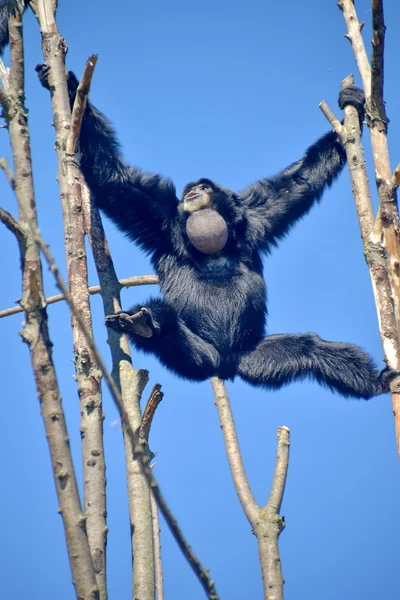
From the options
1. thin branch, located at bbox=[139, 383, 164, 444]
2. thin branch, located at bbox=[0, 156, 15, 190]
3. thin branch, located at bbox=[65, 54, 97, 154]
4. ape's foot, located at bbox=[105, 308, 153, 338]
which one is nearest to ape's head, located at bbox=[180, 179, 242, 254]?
ape's foot, located at bbox=[105, 308, 153, 338]

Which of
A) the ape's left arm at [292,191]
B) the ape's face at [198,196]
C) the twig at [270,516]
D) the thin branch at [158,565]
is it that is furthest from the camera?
the ape's left arm at [292,191]

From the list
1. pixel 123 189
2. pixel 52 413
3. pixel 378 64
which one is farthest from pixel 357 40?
pixel 52 413

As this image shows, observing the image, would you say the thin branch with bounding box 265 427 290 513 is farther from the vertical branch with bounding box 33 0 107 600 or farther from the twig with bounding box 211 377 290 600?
the vertical branch with bounding box 33 0 107 600

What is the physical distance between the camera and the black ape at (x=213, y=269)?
29.3ft

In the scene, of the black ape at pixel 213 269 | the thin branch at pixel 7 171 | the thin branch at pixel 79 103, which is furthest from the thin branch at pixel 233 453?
the thin branch at pixel 7 171

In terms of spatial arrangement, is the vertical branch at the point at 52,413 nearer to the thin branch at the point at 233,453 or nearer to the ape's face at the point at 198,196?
the thin branch at the point at 233,453

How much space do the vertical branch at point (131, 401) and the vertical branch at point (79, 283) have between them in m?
0.38

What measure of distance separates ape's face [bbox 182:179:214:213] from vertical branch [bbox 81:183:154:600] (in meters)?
1.76

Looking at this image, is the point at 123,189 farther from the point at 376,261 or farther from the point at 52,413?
the point at 52,413

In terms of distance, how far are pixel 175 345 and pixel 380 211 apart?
3.51 m

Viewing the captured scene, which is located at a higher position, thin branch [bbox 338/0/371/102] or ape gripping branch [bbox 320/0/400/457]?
thin branch [bbox 338/0/371/102]

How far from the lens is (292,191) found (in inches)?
416

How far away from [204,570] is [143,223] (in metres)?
6.27

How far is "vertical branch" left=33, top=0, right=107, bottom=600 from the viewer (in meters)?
5.23
